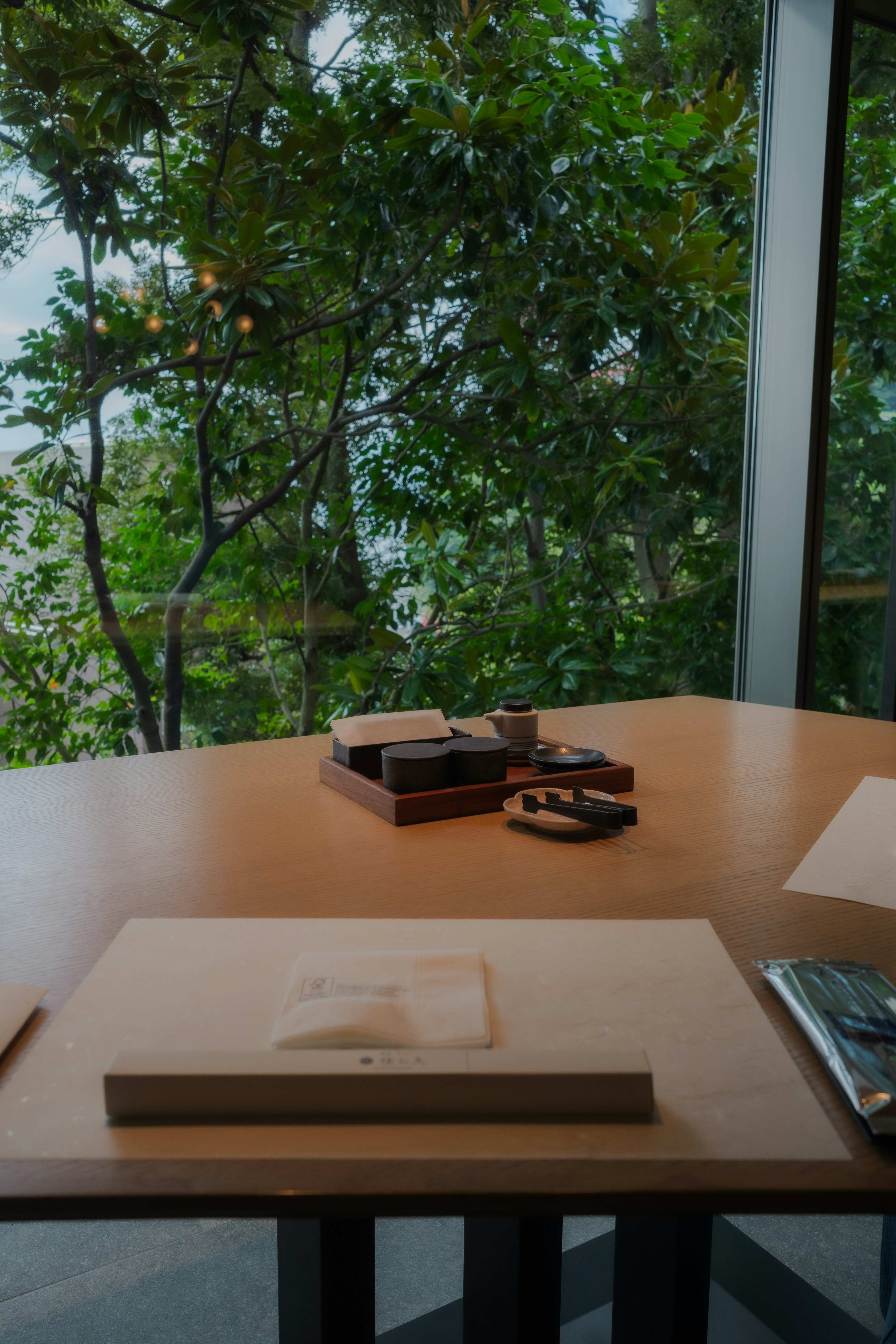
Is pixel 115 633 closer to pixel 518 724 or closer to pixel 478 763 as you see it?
pixel 518 724

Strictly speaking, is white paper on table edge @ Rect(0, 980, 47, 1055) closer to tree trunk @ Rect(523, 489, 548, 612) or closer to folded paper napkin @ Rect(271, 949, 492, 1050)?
folded paper napkin @ Rect(271, 949, 492, 1050)

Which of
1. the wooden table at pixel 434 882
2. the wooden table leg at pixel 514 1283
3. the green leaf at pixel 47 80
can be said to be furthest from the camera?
the green leaf at pixel 47 80

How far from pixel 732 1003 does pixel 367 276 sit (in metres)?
2.66

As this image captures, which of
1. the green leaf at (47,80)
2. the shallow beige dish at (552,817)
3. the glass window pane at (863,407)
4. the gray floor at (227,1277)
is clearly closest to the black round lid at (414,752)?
the shallow beige dish at (552,817)

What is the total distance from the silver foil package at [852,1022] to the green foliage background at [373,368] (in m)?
2.17

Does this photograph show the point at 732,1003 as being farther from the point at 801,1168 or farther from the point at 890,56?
the point at 890,56

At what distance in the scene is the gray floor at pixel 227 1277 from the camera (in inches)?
58.1

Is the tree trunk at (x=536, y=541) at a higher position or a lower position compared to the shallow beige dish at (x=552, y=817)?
higher

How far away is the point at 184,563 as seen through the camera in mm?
2664

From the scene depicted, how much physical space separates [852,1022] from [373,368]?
2652mm

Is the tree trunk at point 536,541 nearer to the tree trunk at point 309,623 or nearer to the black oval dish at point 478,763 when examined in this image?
the tree trunk at point 309,623

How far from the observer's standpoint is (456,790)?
1164 millimetres

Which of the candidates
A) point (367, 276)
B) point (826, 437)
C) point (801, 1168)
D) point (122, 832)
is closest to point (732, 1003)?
point (801, 1168)

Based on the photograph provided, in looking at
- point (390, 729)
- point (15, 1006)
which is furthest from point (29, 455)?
point (15, 1006)
